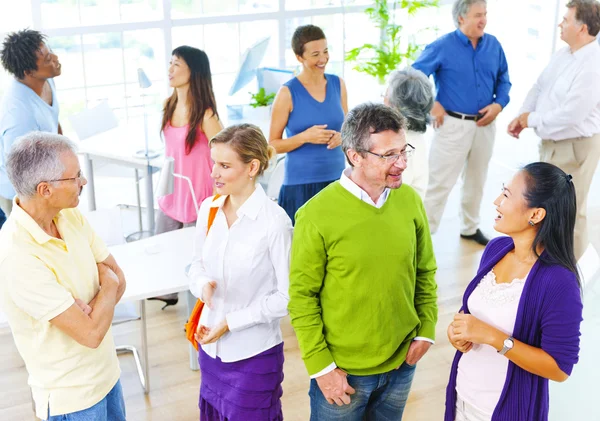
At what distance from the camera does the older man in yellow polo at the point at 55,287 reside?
2.12 meters

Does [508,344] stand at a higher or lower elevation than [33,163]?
lower

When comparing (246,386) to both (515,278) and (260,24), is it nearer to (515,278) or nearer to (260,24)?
(515,278)

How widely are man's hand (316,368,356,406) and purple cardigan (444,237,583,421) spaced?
1.54 feet

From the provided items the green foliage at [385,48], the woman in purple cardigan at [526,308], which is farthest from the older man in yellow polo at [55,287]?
the green foliage at [385,48]

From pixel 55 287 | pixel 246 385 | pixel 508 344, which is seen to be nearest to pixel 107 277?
pixel 55 287

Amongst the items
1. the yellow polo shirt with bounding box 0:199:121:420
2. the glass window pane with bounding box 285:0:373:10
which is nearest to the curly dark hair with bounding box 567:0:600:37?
the glass window pane with bounding box 285:0:373:10

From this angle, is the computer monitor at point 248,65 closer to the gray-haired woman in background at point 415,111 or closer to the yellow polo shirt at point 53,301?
the gray-haired woman in background at point 415,111

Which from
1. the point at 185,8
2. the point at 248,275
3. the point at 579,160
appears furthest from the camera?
the point at 185,8

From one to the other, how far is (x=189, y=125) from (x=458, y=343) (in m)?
2.21

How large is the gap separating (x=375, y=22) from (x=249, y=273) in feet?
15.7

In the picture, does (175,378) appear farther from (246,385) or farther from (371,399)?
(371,399)

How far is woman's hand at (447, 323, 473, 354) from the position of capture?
7.20 ft

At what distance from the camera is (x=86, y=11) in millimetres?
5688

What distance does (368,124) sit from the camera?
2264mm
